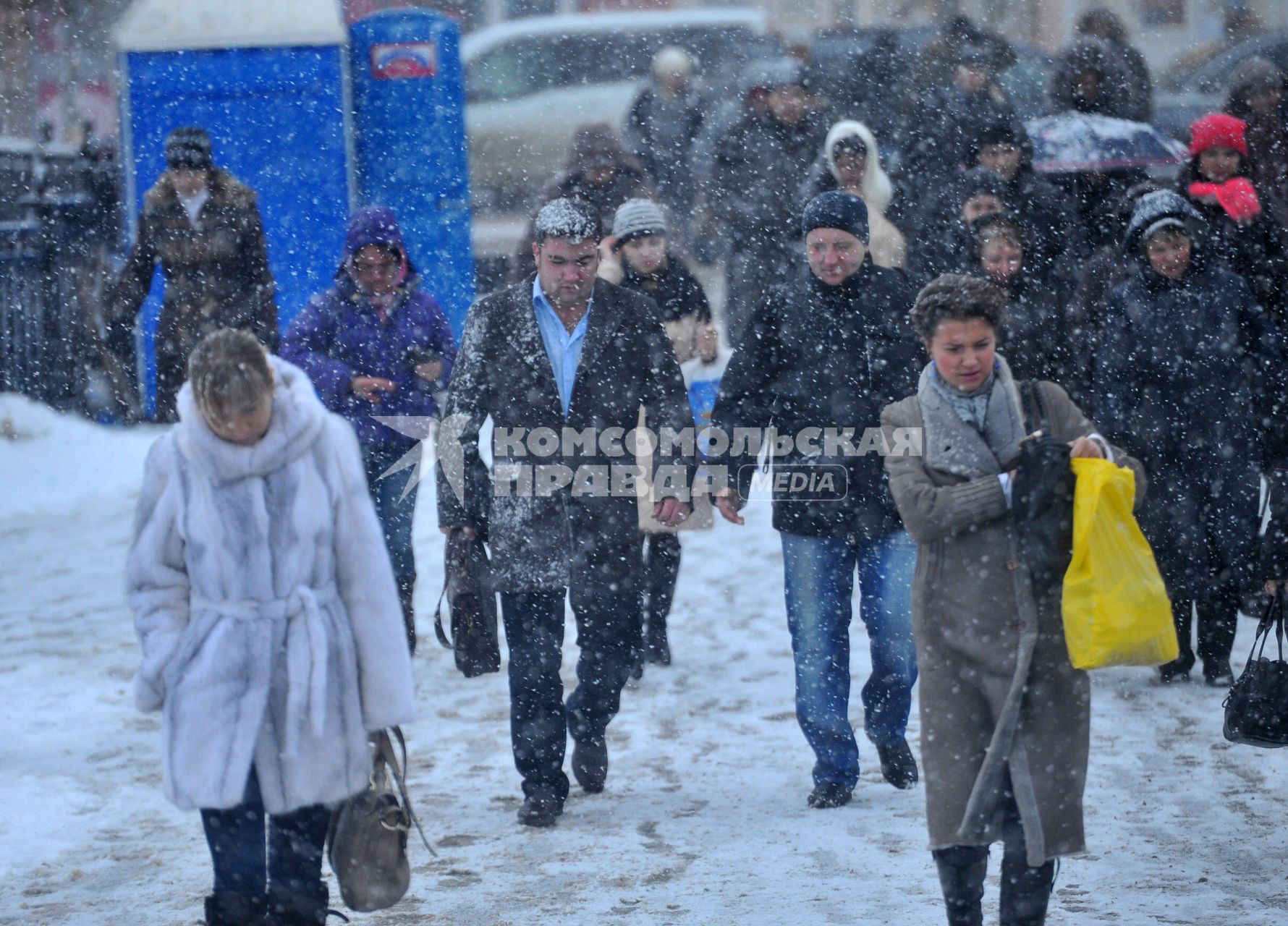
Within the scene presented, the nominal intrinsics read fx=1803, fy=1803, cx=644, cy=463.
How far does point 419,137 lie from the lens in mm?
12797

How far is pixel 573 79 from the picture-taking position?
712 inches

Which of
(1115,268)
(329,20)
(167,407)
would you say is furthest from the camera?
(329,20)

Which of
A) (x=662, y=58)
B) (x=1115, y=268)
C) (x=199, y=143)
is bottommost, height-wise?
(x=1115, y=268)

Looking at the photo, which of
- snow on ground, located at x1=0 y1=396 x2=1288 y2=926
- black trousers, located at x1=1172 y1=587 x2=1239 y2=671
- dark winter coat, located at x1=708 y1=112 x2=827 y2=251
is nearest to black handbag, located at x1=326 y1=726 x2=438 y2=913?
snow on ground, located at x1=0 y1=396 x2=1288 y2=926

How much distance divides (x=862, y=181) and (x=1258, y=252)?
1.72 metres

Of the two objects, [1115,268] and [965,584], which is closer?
[965,584]

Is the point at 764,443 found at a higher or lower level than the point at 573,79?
lower

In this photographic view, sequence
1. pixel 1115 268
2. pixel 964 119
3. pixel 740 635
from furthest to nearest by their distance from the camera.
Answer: pixel 964 119 < pixel 740 635 < pixel 1115 268

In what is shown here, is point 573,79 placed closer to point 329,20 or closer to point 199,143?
point 329,20

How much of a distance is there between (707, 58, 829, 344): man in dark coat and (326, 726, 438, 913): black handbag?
6.85 meters

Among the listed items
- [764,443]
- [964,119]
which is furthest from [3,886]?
[964,119]

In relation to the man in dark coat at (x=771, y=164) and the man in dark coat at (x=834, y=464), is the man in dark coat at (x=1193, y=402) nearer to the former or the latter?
the man in dark coat at (x=834, y=464)

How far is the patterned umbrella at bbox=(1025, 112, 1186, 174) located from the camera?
9055 mm

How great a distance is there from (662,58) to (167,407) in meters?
5.96
